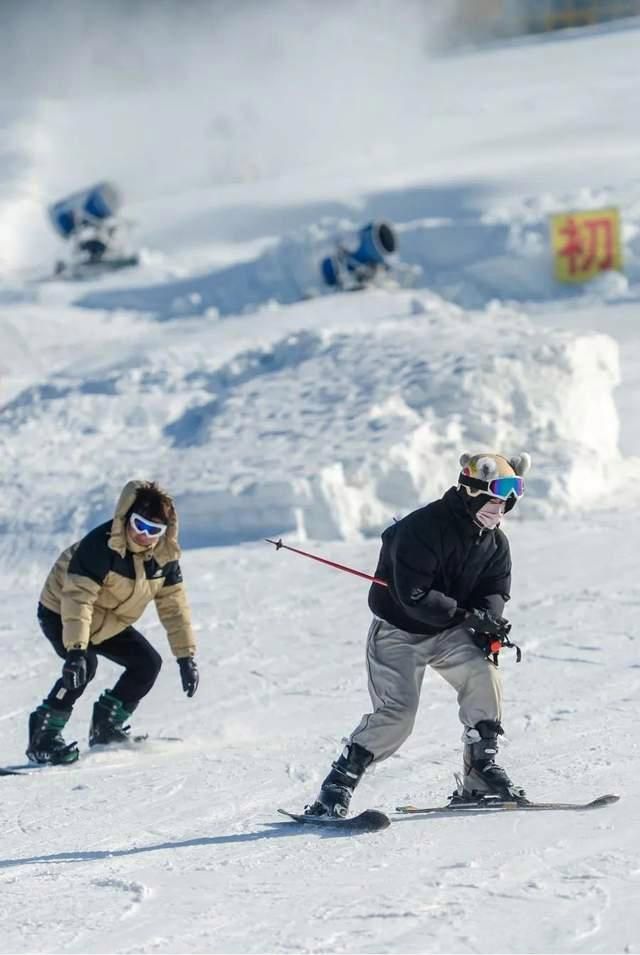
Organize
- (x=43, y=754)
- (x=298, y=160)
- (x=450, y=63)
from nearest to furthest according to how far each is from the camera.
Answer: (x=43, y=754) < (x=298, y=160) < (x=450, y=63)

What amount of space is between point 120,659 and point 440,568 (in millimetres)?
2318

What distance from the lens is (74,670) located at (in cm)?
655

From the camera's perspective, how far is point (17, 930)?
4.52 meters

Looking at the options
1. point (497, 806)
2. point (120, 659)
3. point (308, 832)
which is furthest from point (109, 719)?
point (497, 806)

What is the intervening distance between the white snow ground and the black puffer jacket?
0.72m

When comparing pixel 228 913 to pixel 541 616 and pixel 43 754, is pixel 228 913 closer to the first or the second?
pixel 43 754

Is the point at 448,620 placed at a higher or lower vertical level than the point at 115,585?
higher

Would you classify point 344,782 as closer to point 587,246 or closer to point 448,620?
point 448,620

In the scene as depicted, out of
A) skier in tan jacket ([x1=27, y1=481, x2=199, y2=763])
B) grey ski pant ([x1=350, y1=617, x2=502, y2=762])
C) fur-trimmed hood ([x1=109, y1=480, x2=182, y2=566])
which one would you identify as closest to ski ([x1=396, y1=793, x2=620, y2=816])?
grey ski pant ([x1=350, y1=617, x2=502, y2=762])

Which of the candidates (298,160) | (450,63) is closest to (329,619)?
(298,160)

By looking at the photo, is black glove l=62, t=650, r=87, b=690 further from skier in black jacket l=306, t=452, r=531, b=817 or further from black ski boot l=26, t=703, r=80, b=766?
skier in black jacket l=306, t=452, r=531, b=817

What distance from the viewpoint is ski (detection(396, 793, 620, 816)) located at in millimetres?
5414

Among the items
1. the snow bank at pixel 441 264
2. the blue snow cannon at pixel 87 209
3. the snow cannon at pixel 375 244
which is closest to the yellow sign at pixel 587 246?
the snow bank at pixel 441 264

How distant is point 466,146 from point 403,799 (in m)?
27.5
